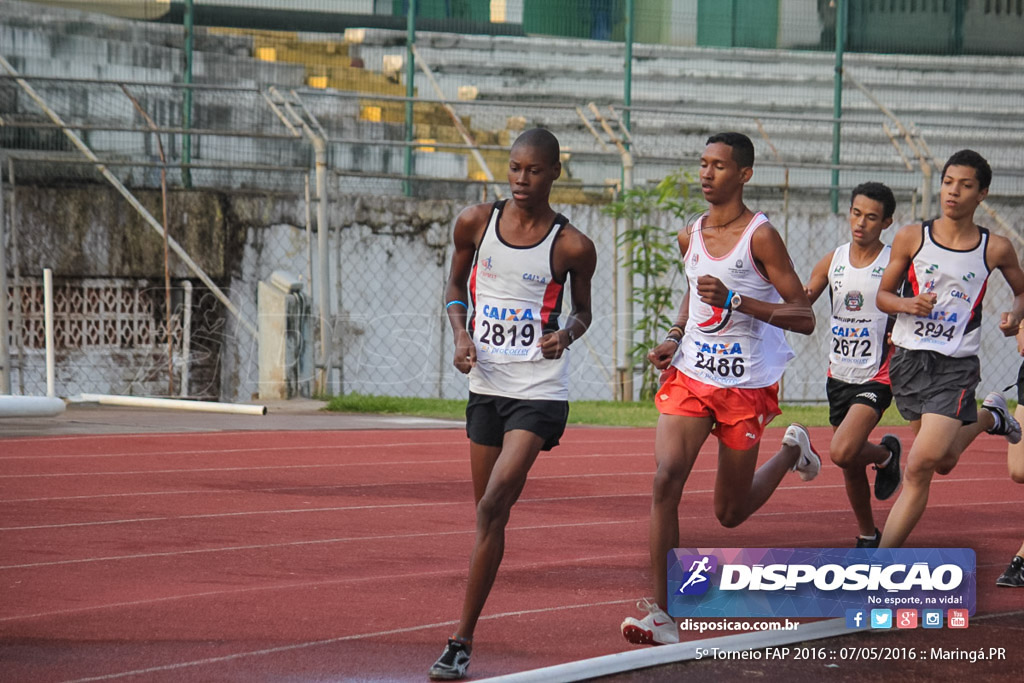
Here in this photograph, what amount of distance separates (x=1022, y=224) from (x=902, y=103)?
5274 mm

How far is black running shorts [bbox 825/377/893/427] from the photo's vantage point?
23.5 feet

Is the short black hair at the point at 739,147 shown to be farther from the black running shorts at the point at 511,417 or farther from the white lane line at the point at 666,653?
the white lane line at the point at 666,653

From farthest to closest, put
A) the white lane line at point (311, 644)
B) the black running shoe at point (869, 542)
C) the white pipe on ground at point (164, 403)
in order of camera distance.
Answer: the white pipe on ground at point (164, 403)
the black running shoe at point (869, 542)
the white lane line at point (311, 644)

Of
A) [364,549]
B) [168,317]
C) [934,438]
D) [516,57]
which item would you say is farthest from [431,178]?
[934,438]

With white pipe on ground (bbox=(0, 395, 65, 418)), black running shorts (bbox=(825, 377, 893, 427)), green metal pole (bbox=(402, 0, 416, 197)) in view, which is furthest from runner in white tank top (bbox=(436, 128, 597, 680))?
green metal pole (bbox=(402, 0, 416, 197))

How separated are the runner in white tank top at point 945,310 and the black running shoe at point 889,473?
830 mm

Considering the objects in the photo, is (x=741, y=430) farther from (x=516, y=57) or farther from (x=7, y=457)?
(x=516, y=57)

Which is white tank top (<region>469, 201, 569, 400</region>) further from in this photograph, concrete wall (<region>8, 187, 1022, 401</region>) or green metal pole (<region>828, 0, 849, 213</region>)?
green metal pole (<region>828, 0, 849, 213</region>)

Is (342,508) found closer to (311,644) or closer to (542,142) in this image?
(311,644)

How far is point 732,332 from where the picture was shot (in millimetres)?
5777

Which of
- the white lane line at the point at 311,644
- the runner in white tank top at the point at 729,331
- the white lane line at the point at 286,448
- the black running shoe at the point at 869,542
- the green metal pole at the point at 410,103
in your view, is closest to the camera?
the white lane line at the point at 311,644

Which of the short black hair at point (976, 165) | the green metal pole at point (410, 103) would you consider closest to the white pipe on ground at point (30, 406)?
the short black hair at point (976, 165)

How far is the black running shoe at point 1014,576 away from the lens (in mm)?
6406

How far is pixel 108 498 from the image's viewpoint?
8.79 m
